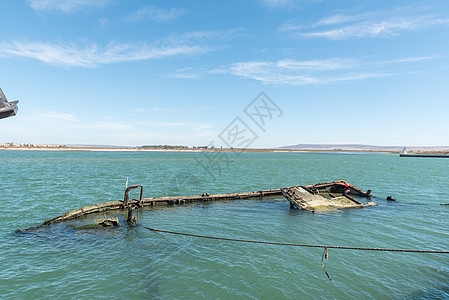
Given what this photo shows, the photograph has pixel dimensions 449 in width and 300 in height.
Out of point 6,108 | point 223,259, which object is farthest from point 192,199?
point 6,108

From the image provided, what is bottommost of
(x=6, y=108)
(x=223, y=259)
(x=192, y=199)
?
(x=223, y=259)

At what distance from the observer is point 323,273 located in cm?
1023

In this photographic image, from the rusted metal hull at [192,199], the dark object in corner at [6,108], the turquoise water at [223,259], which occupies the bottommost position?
the turquoise water at [223,259]

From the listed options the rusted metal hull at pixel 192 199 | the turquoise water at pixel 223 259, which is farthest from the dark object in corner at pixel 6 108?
the rusted metal hull at pixel 192 199

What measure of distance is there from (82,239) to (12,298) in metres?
4.86

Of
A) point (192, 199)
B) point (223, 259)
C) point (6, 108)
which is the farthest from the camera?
point (192, 199)

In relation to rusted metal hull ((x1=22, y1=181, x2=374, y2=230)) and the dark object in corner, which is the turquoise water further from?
the dark object in corner

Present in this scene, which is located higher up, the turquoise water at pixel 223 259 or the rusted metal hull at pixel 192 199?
the rusted metal hull at pixel 192 199

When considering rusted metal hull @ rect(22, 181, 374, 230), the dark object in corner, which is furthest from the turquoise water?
the dark object in corner

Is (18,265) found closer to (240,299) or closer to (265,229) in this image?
(240,299)

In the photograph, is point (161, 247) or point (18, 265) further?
point (161, 247)

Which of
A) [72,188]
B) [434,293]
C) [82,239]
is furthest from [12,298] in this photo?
[72,188]

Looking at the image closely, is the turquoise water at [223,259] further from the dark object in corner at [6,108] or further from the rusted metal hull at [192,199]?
the dark object in corner at [6,108]

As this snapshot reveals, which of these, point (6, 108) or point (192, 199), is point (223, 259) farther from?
point (192, 199)
